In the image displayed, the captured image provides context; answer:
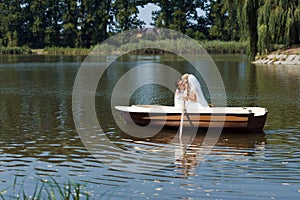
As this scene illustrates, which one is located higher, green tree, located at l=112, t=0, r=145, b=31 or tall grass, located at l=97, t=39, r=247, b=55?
green tree, located at l=112, t=0, r=145, b=31

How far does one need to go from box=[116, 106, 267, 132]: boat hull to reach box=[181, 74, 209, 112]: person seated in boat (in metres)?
0.21

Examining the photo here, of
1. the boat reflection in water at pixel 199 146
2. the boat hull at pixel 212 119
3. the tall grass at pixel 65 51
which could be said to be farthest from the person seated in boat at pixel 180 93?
the tall grass at pixel 65 51

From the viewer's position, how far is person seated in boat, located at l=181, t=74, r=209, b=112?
13.3 m

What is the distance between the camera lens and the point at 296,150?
1132cm

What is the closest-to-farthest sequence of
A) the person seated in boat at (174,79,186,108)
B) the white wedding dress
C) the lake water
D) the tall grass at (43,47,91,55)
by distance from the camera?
the lake water, the white wedding dress, the person seated in boat at (174,79,186,108), the tall grass at (43,47,91,55)

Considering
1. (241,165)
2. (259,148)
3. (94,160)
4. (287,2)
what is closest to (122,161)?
(94,160)

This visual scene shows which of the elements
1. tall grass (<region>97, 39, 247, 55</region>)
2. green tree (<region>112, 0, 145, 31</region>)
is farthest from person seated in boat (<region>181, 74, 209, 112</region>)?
green tree (<region>112, 0, 145, 31</region>)

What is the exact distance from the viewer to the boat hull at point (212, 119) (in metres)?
12.9

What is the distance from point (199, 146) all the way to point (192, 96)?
170cm

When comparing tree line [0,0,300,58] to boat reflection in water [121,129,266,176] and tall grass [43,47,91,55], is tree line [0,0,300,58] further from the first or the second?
boat reflection in water [121,129,266,176]

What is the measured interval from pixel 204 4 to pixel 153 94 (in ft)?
223

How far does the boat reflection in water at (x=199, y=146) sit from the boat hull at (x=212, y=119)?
0.60 ft

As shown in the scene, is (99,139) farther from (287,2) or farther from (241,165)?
(287,2)

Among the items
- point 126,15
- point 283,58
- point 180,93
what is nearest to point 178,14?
point 126,15
